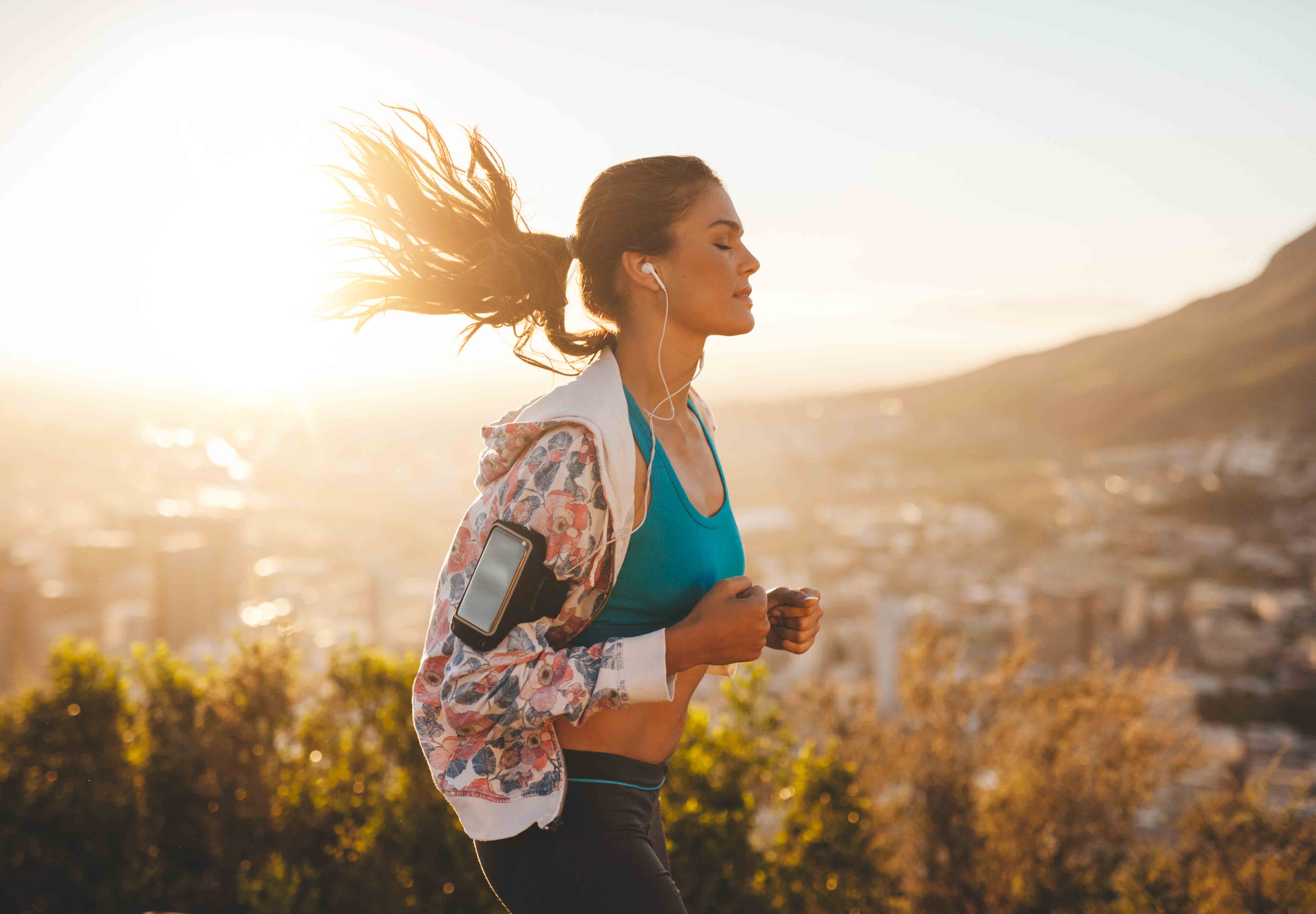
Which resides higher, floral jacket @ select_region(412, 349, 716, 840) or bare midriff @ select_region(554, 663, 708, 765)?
floral jacket @ select_region(412, 349, 716, 840)

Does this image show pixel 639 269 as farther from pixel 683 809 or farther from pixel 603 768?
pixel 683 809

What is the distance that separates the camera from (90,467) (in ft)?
55.2

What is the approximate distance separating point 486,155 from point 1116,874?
2.82m

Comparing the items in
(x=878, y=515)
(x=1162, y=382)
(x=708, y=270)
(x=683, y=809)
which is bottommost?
(x=878, y=515)

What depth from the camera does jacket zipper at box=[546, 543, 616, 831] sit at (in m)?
1.15

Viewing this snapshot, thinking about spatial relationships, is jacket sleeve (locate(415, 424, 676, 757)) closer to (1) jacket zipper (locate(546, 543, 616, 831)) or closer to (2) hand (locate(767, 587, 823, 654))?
(1) jacket zipper (locate(546, 543, 616, 831))

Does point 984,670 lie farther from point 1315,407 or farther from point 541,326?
point 1315,407

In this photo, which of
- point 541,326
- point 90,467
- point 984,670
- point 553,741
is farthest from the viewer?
point 90,467

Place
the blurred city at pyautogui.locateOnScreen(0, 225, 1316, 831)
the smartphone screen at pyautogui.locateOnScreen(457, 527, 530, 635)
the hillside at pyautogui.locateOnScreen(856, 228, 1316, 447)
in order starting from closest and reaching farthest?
the smartphone screen at pyautogui.locateOnScreen(457, 527, 530, 635), the blurred city at pyautogui.locateOnScreen(0, 225, 1316, 831), the hillside at pyautogui.locateOnScreen(856, 228, 1316, 447)

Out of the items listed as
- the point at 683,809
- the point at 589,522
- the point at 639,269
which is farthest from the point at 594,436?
the point at 683,809

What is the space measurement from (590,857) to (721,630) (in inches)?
13.9

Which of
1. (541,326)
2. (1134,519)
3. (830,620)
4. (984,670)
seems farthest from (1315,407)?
(541,326)

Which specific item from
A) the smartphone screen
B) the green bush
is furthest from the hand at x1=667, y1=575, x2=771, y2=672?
the green bush

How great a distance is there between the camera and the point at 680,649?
3.76ft
